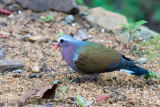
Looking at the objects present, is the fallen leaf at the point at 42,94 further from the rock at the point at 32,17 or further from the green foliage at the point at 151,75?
the rock at the point at 32,17

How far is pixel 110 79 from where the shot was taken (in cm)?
414

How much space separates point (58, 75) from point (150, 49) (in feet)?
5.31

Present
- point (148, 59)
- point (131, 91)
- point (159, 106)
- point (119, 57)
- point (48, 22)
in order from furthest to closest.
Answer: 1. point (48, 22)
2. point (148, 59)
3. point (119, 57)
4. point (131, 91)
5. point (159, 106)

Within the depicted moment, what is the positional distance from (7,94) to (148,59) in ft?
7.13

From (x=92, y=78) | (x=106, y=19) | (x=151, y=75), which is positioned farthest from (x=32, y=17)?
(x=151, y=75)

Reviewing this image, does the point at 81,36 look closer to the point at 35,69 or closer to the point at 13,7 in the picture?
the point at 35,69

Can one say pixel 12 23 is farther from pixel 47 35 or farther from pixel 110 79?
pixel 110 79

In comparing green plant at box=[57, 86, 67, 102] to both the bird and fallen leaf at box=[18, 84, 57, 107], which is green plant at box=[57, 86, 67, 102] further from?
the bird


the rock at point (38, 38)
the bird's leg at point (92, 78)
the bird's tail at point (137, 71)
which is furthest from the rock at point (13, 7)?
the bird's tail at point (137, 71)

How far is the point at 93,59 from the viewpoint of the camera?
3869mm

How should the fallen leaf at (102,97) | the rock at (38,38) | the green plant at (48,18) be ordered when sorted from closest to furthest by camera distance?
the fallen leaf at (102,97) → the rock at (38,38) → the green plant at (48,18)

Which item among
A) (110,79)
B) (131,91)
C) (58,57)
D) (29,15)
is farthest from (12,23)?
(131,91)

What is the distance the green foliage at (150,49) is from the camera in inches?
192

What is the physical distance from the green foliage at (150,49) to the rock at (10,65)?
5.86 feet
